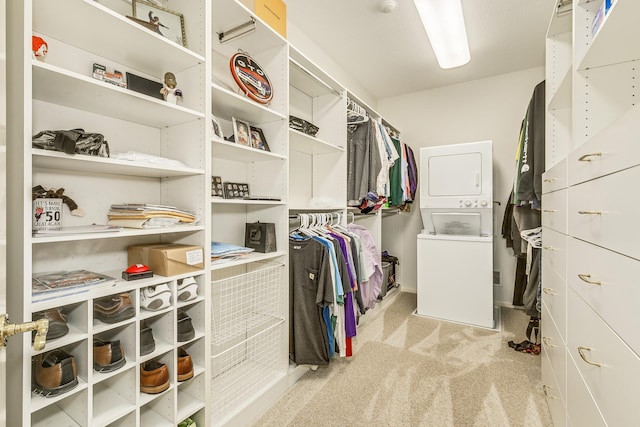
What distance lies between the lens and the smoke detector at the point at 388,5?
87.9 inches

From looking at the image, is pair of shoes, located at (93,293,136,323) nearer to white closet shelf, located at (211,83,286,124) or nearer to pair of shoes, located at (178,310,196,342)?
pair of shoes, located at (178,310,196,342)

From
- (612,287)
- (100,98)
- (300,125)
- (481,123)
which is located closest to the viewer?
(612,287)

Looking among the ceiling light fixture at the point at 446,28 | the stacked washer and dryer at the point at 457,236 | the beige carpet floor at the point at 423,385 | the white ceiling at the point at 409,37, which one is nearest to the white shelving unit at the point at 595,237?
the beige carpet floor at the point at 423,385

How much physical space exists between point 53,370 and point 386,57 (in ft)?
11.0

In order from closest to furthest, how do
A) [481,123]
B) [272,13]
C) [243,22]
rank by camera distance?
[243,22], [272,13], [481,123]

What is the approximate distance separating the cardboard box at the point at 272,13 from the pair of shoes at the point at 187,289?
4.84 feet

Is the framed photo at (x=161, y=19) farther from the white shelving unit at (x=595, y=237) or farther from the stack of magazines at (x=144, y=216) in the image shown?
the white shelving unit at (x=595, y=237)

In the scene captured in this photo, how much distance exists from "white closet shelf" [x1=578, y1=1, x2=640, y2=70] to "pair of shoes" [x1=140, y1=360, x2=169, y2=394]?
6.56 feet

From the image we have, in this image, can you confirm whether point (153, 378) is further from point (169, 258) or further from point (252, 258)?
point (252, 258)

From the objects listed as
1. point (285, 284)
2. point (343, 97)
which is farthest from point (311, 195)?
point (285, 284)

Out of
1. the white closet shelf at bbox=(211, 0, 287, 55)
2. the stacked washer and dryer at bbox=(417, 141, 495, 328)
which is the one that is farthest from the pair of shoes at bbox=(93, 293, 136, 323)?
the stacked washer and dryer at bbox=(417, 141, 495, 328)

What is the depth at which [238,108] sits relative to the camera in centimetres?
173

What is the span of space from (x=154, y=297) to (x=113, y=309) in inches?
5.4

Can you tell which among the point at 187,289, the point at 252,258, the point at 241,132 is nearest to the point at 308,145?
the point at 241,132
